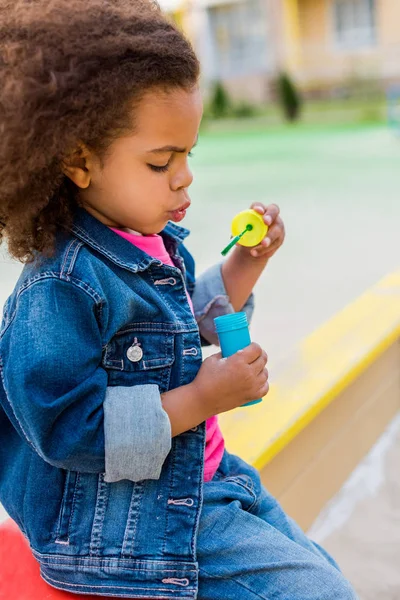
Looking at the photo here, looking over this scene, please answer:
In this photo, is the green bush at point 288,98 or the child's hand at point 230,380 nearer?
the child's hand at point 230,380

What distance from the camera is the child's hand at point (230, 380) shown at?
0.94 metres

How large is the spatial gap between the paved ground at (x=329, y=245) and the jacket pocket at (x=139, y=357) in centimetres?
73

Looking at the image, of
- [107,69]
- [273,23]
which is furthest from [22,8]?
[273,23]

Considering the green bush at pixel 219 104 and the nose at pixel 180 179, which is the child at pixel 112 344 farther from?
the green bush at pixel 219 104

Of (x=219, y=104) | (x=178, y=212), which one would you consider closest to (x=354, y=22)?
(x=219, y=104)

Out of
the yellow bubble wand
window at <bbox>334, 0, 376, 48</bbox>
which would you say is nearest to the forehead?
the yellow bubble wand

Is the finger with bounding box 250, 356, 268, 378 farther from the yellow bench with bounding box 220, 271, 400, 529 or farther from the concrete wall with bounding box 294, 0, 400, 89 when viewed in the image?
the concrete wall with bounding box 294, 0, 400, 89

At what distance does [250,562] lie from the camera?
98 cm

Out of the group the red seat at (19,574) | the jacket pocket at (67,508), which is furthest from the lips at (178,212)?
the red seat at (19,574)

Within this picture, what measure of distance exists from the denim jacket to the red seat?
25 millimetres

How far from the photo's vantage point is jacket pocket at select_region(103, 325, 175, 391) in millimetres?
939

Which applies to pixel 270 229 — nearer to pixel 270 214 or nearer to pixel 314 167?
pixel 270 214

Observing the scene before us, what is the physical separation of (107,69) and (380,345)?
1.20m

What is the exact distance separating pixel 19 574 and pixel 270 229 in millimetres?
633
